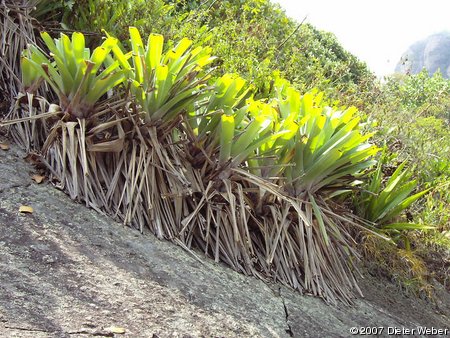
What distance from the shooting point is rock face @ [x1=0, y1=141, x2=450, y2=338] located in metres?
1.81

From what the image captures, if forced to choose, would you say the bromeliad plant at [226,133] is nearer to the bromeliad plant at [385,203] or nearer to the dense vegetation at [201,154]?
the dense vegetation at [201,154]

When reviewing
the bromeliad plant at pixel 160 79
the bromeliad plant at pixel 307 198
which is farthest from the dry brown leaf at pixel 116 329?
the bromeliad plant at pixel 160 79

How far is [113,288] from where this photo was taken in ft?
6.81

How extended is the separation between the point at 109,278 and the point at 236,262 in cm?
97

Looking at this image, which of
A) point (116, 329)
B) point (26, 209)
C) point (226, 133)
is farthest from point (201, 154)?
point (116, 329)

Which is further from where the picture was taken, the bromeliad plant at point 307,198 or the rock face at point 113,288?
the bromeliad plant at point 307,198

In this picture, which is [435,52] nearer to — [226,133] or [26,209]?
[226,133]

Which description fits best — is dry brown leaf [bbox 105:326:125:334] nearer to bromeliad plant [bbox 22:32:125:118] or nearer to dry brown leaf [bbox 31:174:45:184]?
dry brown leaf [bbox 31:174:45:184]

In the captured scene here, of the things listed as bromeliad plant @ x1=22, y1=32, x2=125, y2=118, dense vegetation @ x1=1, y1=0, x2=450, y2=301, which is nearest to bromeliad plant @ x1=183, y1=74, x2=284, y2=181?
dense vegetation @ x1=1, y1=0, x2=450, y2=301

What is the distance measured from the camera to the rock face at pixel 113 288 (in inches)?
71.2

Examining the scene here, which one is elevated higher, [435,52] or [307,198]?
[435,52]

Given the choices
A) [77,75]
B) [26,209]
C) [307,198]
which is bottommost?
[26,209]

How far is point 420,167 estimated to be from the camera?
5070 mm

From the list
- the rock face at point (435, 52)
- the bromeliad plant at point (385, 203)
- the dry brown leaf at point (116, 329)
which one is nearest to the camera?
the dry brown leaf at point (116, 329)
